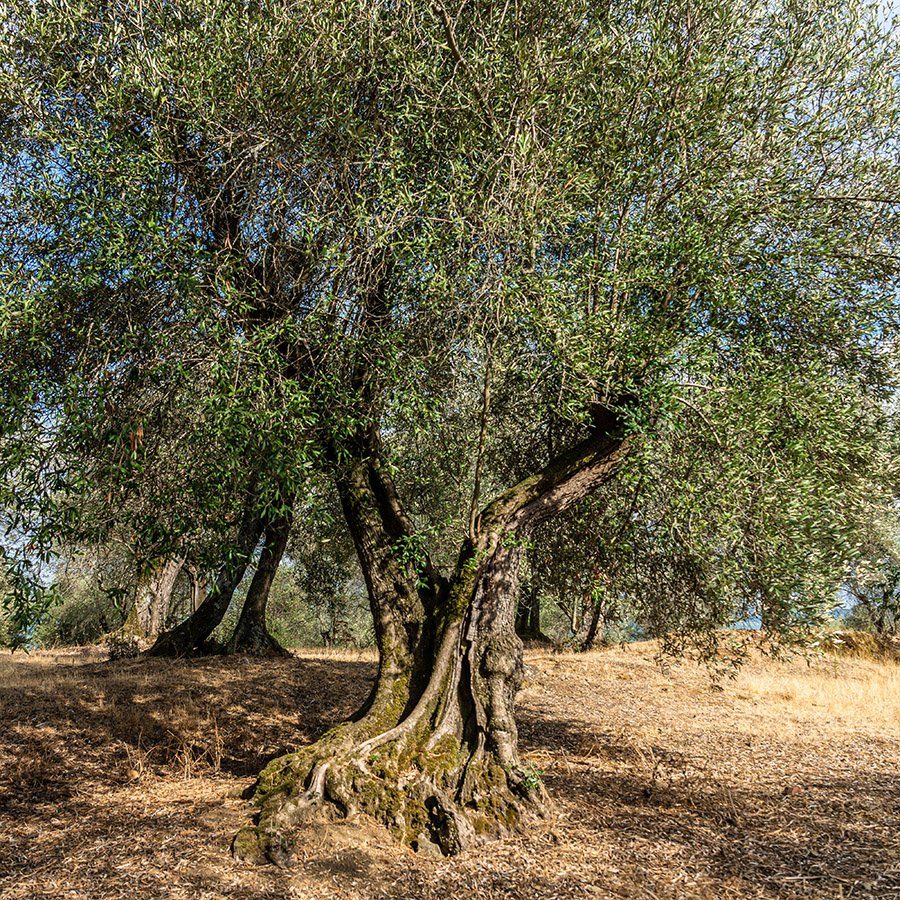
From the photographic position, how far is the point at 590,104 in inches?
341

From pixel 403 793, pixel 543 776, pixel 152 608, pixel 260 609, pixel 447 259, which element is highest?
pixel 447 259

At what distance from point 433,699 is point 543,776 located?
2.64 m

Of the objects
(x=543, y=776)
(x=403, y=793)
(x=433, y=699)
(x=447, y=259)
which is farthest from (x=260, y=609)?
(x=447, y=259)

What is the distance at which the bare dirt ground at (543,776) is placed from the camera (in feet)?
21.8

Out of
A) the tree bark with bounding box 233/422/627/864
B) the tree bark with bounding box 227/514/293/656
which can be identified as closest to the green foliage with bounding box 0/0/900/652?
the tree bark with bounding box 233/422/627/864

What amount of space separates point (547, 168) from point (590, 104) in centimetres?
145

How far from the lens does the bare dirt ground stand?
21.8ft

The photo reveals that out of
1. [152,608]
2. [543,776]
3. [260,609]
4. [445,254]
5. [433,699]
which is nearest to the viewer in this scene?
[445,254]

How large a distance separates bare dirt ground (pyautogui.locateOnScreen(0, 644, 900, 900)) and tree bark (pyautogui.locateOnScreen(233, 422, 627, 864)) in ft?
1.09

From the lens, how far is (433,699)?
8.36m

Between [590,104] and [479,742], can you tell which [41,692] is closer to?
[479,742]

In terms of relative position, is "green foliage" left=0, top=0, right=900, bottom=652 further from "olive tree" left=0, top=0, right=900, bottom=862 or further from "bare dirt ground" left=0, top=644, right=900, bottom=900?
"bare dirt ground" left=0, top=644, right=900, bottom=900

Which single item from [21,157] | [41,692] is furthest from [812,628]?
[41,692]

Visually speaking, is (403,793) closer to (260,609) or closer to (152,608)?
(260,609)
